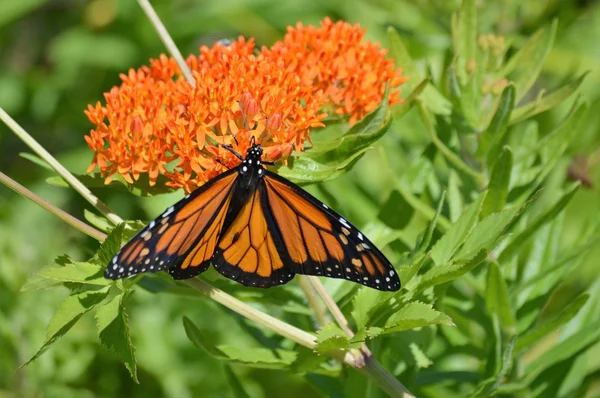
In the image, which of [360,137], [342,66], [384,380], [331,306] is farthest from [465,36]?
[384,380]

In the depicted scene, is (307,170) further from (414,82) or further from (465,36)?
(465,36)

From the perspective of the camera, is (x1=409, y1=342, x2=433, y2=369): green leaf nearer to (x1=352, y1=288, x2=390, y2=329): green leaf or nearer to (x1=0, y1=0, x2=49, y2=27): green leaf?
(x1=352, y1=288, x2=390, y2=329): green leaf

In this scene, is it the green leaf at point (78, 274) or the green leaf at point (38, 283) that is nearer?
the green leaf at point (78, 274)

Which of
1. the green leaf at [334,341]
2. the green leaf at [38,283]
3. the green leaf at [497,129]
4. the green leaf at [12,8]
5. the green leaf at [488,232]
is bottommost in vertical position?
the green leaf at [334,341]

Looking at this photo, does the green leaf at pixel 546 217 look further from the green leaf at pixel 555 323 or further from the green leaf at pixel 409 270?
the green leaf at pixel 409 270

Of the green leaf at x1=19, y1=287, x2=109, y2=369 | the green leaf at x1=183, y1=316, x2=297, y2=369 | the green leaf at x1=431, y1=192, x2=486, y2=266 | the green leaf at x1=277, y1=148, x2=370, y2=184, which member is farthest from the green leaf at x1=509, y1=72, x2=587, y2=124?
the green leaf at x1=19, y1=287, x2=109, y2=369

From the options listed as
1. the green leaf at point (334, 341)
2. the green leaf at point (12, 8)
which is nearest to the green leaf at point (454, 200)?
the green leaf at point (334, 341)
